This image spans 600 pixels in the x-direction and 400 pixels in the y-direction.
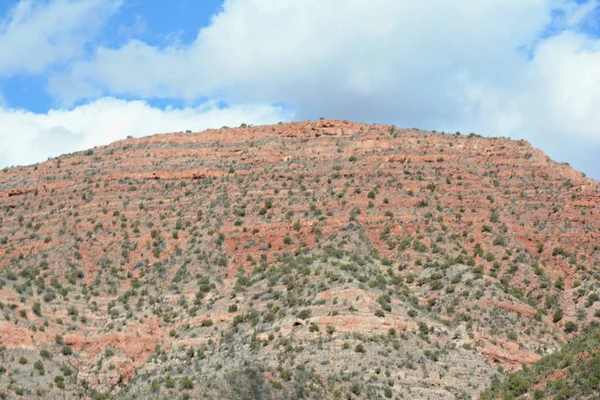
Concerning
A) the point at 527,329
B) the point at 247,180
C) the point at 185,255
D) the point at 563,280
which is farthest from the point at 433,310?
the point at 247,180

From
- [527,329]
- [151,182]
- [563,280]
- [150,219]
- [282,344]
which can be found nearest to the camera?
[282,344]

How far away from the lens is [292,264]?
67562mm

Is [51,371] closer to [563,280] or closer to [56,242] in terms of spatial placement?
[56,242]

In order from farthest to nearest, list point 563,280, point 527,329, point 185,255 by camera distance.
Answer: point 185,255
point 563,280
point 527,329

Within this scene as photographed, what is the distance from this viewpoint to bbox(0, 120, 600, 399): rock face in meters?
57.0

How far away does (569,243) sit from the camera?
71.8 metres

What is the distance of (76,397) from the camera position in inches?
2292

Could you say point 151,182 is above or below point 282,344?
above

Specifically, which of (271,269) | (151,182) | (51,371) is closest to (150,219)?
(151,182)

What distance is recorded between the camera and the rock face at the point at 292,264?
57000 millimetres

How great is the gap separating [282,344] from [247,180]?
27056 millimetres

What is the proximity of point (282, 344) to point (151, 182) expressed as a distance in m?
30.1

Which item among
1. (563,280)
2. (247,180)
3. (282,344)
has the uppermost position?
(247,180)

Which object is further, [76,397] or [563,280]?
[563,280]
